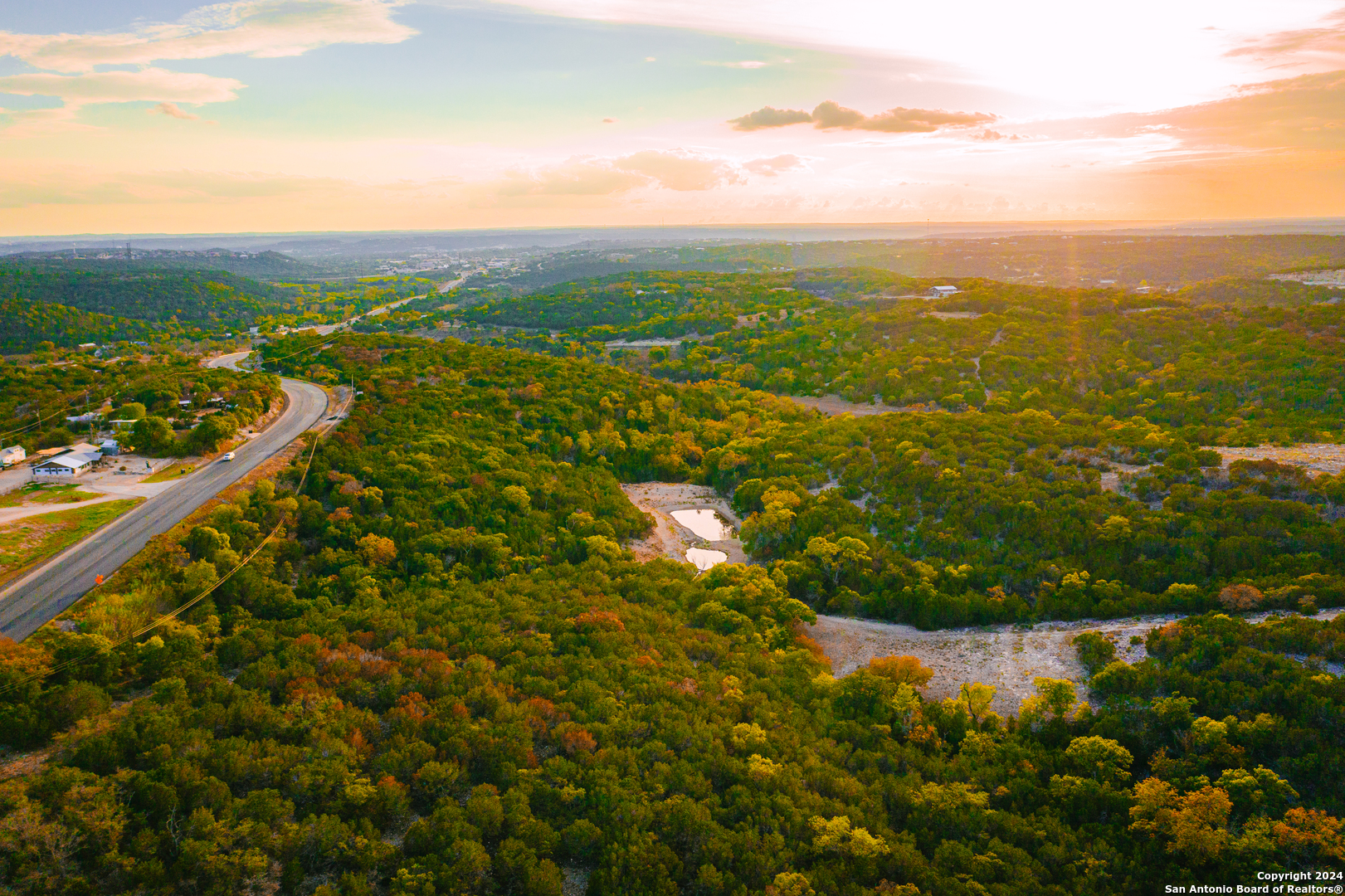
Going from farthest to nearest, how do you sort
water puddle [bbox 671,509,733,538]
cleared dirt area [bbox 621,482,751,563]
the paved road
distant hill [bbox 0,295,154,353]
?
distant hill [bbox 0,295,154,353] < water puddle [bbox 671,509,733,538] < cleared dirt area [bbox 621,482,751,563] < the paved road

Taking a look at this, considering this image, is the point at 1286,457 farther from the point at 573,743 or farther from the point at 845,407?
the point at 573,743

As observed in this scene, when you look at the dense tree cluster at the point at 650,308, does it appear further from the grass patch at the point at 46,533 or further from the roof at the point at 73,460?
the grass patch at the point at 46,533

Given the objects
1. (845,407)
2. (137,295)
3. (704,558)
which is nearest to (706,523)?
(704,558)

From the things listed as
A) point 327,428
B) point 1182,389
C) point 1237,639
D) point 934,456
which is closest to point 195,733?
point 327,428

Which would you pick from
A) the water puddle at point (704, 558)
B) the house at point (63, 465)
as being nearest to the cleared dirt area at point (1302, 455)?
the water puddle at point (704, 558)
